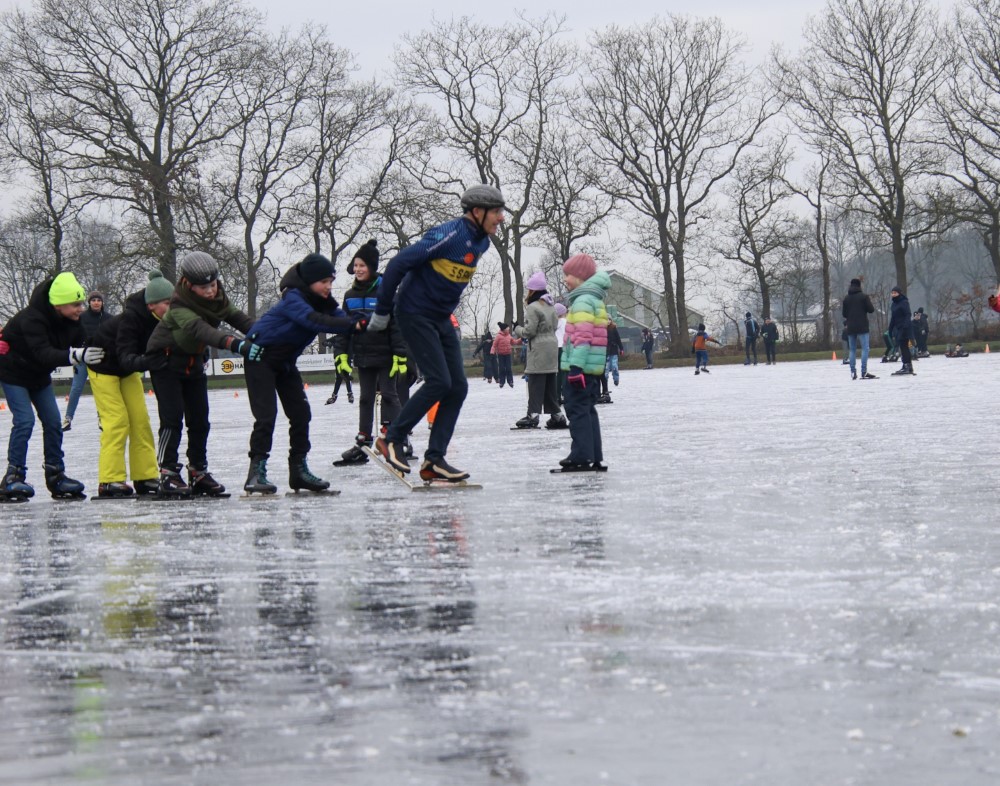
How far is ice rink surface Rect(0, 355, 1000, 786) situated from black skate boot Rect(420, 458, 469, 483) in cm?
35

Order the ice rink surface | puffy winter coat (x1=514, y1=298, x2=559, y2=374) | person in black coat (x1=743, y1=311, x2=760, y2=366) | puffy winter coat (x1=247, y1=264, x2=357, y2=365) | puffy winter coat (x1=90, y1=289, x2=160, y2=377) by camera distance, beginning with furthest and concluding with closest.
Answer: person in black coat (x1=743, y1=311, x2=760, y2=366)
puffy winter coat (x1=514, y1=298, x2=559, y2=374)
puffy winter coat (x1=90, y1=289, x2=160, y2=377)
puffy winter coat (x1=247, y1=264, x2=357, y2=365)
the ice rink surface

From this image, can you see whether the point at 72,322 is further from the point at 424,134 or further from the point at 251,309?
the point at 424,134

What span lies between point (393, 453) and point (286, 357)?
1305 mm

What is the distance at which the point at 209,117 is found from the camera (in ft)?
133

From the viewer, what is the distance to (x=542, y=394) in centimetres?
1409

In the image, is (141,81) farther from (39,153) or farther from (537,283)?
(537,283)

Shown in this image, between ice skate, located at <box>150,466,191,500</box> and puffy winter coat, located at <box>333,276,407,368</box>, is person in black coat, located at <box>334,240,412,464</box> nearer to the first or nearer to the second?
puffy winter coat, located at <box>333,276,407,368</box>

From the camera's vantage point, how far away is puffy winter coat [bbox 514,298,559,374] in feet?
46.0

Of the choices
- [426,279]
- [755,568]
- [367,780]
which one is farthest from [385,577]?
[426,279]

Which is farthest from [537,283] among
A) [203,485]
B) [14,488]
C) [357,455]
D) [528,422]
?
[14,488]

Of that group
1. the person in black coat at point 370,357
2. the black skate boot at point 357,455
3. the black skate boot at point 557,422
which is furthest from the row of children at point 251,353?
the black skate boot at point 557,422

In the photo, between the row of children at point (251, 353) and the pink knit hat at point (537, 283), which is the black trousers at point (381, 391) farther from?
the pink knit hat at point (537, 283)

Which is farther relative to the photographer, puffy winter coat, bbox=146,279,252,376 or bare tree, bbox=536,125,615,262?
bare tree, bbox=536,125,615,262

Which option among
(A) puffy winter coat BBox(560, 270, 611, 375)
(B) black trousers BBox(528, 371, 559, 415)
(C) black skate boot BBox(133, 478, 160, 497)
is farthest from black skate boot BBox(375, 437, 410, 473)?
(B) black trousers BBox(528, 371, 559, 415)
